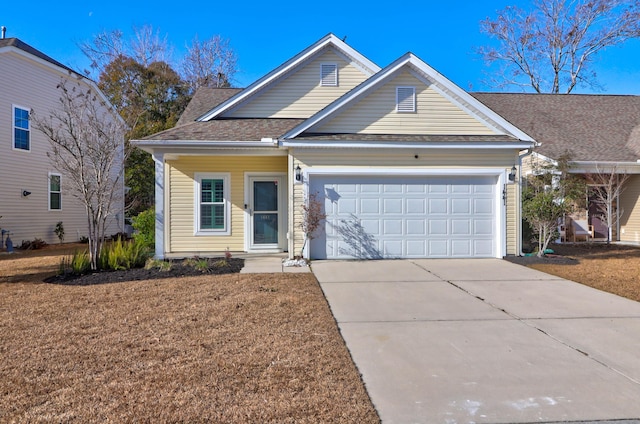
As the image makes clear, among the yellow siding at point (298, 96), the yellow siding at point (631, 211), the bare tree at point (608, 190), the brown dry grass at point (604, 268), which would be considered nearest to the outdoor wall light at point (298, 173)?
the yellow siding at point (298, 96)

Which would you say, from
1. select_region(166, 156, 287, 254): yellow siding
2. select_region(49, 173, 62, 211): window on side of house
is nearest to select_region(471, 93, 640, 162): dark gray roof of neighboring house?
select_region(166, 156, 287, 254): yellow siding

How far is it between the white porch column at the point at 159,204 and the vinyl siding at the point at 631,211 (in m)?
15.9

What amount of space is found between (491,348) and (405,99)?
25.6 feet

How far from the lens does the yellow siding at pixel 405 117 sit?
10.8 m

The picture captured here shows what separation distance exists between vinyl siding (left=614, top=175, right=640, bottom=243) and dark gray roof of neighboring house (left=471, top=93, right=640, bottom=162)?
1.27 metres

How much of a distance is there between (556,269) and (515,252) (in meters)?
1.57

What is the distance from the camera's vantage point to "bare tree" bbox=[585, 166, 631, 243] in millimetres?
14328

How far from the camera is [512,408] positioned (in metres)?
3.25

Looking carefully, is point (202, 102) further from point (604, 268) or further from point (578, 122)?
point (578, 122)

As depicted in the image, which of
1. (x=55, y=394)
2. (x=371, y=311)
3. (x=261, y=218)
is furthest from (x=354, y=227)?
(x=55, y=394)

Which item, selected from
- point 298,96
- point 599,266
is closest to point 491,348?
point 599,266

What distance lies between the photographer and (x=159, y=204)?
429 inches

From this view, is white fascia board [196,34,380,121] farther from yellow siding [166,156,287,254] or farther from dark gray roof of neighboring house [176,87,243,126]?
dark gray roof of neighboring house [176,87,243,126]

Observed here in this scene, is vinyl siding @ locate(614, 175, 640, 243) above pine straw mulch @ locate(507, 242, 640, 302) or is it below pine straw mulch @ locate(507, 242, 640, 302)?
above
